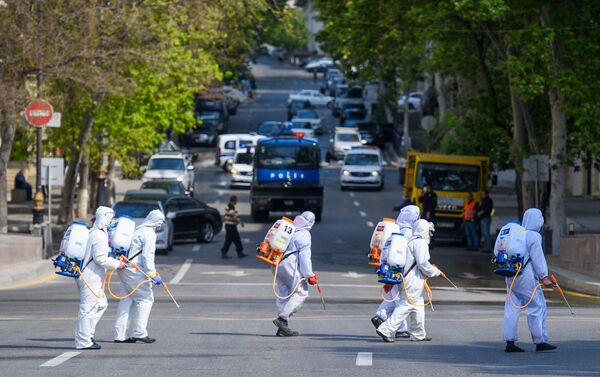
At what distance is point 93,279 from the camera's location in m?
15.1

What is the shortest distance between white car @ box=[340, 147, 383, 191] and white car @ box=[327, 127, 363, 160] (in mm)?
14411

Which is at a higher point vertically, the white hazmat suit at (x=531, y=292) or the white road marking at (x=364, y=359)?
the white hazmat suit at (x=531, y=292)

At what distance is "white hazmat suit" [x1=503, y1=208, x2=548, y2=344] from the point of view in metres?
14.9

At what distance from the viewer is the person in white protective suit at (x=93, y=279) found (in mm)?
14906

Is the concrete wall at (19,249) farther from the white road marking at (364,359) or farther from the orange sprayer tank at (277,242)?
the white road marking at (364,359)

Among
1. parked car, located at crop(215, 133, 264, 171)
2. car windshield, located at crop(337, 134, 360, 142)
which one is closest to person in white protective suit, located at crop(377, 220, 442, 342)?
parked car, located at crop(215, 133, 264, 171)

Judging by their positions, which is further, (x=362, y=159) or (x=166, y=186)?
(x=362, y=159)

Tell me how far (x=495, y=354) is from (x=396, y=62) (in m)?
47.9

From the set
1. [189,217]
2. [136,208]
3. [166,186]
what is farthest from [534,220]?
[166,186]

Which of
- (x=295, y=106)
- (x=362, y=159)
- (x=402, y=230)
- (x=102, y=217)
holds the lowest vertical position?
(x=362, y=159)

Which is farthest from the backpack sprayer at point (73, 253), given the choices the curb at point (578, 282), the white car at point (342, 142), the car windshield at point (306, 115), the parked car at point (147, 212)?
the car windshield at point (306, 115)

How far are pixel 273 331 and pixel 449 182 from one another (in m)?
22.3

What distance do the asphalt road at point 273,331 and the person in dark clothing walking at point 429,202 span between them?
154 cm

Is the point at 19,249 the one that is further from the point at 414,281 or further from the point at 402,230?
the point at 414,281
